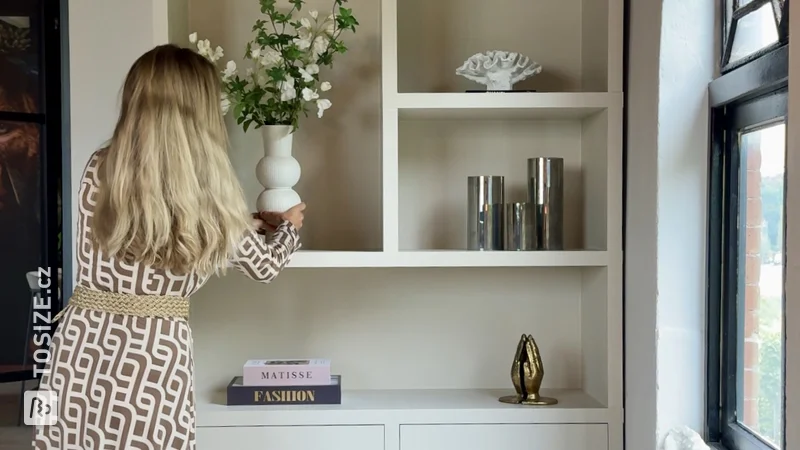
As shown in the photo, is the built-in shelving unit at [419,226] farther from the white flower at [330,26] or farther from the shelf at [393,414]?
the shelf at [393,414]

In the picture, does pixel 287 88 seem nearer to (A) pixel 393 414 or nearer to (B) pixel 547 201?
(B) pixel 547 201

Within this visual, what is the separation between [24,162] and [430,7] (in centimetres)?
117

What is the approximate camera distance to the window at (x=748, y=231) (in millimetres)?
1521

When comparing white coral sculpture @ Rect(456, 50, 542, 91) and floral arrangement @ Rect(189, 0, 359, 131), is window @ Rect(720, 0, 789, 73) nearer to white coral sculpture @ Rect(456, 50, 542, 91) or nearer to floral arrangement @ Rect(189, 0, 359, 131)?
white coral sculpture @ Rect(456, 50, 542, 91)

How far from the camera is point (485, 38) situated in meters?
2.27

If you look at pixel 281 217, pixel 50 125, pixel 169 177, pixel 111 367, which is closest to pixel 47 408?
pixel 111 367

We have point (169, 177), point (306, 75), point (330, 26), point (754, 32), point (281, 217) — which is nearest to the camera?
point (169, 177)

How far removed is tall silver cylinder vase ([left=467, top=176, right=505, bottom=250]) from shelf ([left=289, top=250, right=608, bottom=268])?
0.07 metres

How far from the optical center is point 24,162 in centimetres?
208

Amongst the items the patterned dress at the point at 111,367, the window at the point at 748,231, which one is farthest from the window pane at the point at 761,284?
→ the patterned dress at the point at 111,367

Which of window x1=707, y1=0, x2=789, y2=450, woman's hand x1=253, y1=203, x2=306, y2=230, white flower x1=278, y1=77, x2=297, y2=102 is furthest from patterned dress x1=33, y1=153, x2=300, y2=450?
window x1=707, y1=0, x2=789, y2=450

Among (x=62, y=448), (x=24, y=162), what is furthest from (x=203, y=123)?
(x=24, y=162)

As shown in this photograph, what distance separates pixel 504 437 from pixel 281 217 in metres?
0.79

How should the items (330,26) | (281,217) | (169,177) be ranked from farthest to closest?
(330,26) < (281,217) < (169,177)
